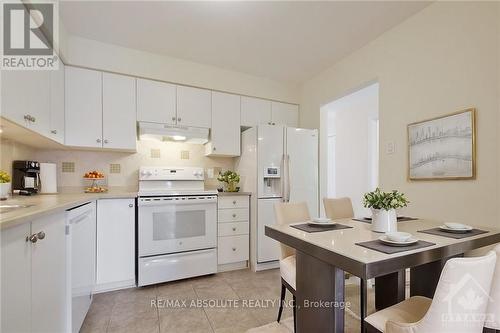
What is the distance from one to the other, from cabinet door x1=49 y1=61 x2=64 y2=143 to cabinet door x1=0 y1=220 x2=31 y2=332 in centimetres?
147

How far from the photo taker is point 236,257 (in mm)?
2922

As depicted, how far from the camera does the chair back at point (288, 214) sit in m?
1.83

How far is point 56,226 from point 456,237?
219 centimetres

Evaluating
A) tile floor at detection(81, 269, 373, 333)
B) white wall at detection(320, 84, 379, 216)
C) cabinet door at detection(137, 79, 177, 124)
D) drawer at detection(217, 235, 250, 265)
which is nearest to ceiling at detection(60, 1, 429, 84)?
cabinet door at detection(137, 79, 177, 124)

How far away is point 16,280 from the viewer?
909 mm

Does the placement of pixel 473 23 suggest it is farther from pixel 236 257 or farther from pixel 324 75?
pixel 236 257

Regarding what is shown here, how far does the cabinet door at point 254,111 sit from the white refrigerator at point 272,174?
0.74 ft

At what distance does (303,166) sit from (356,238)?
192 centimetres

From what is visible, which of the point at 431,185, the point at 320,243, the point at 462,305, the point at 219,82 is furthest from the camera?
the point at 219,82

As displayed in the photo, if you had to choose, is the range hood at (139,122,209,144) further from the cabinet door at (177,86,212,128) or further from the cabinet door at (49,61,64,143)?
the cabinet door at (49,61,64,143)

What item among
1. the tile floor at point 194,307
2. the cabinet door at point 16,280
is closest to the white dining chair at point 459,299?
the tile floor at point 194,307

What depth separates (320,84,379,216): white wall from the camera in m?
4.35

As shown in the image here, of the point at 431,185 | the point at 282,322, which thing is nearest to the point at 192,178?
the point at 282,322

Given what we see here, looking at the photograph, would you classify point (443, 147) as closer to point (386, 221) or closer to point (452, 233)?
point (452, 233)
